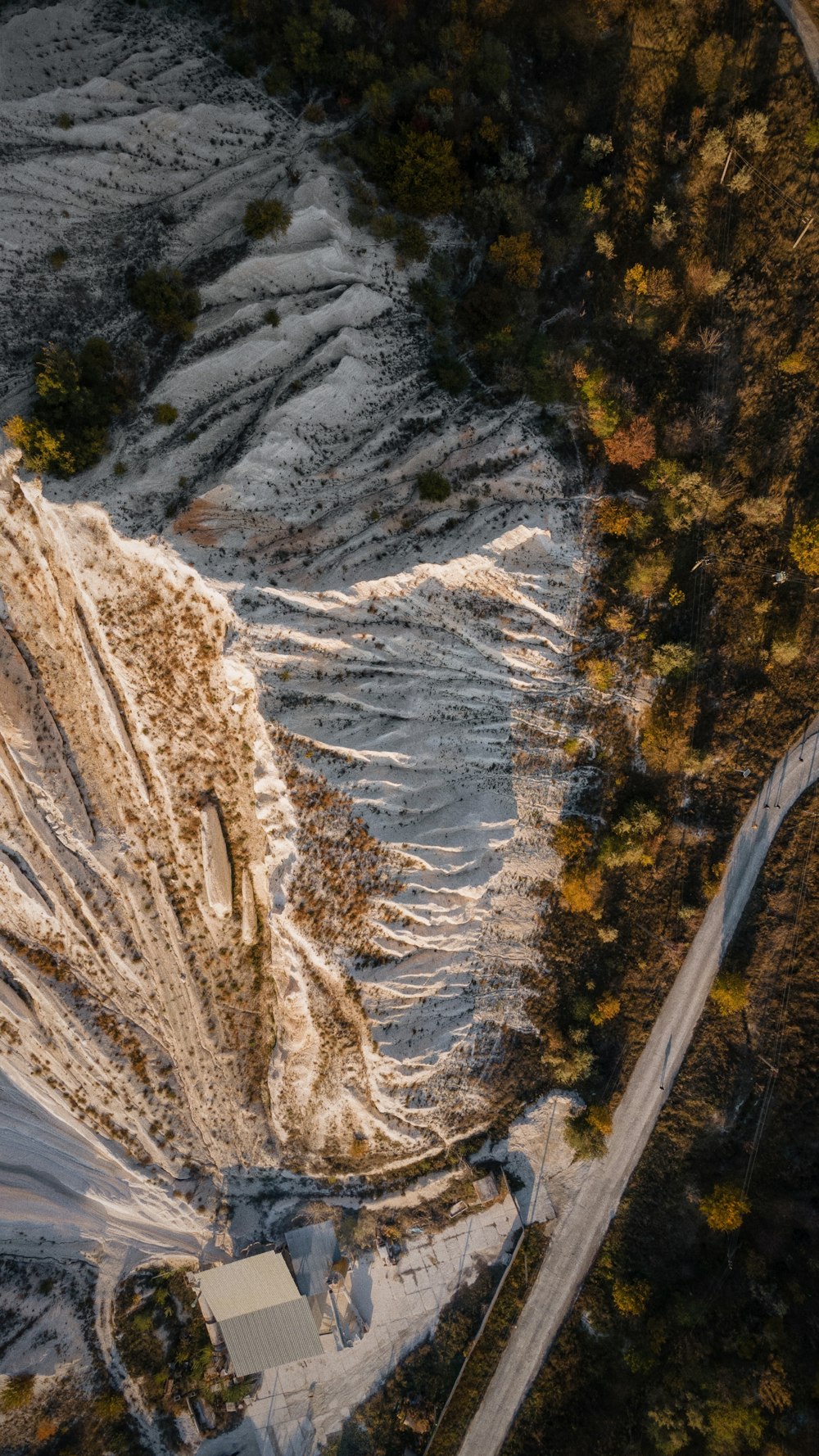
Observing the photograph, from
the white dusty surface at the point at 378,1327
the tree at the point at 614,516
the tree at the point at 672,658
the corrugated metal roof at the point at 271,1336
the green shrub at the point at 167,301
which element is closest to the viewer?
the green shrub at the point at 167,301

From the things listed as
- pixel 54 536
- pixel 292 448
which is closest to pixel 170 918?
pixel 54 536

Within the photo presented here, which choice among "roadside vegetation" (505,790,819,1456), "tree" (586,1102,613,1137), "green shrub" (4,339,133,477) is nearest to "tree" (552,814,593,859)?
"roadside vegetation" (505,790,819,1456)

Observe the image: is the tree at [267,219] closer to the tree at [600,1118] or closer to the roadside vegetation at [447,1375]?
the tree at [600,1118]

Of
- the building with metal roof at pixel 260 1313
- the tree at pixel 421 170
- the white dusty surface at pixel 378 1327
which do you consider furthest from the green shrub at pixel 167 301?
the white dusty surface at pixel 378 1327

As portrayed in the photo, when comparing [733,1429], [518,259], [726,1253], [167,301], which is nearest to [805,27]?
A: [518,259]

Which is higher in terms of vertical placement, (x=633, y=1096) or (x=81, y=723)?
(x=81, y=723)

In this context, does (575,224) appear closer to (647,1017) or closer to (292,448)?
(292,448)

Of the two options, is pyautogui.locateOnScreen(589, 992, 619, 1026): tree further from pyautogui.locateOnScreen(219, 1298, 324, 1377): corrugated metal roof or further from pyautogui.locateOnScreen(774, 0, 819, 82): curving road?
pyautogui.locateOnScreen(774, 0, 819, 82): curving road
